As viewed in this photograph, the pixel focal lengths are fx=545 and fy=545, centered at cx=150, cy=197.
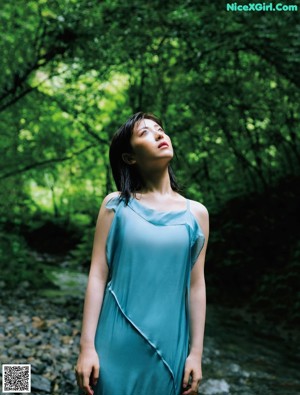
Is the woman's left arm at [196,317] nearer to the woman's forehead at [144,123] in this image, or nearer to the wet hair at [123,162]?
the wet hair at [123,162]

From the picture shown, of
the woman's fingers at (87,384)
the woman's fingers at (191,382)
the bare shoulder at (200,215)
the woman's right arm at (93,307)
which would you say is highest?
the bare shoulder at (200,215)

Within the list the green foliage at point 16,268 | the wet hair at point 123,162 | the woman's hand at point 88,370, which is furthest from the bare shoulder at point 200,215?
the green foliage at point 16,268

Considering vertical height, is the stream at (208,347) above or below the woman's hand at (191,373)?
below

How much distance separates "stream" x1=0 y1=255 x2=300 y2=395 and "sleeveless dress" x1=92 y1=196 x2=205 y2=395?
275 cm

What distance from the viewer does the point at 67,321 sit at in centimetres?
732

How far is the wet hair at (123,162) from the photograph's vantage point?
210 centimetres

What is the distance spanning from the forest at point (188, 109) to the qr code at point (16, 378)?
4237mm

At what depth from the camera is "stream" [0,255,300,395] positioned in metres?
5.08

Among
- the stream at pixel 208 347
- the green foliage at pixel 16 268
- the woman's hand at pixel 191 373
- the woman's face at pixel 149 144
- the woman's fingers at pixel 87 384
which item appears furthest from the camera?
the green foliage at pixel 16 268

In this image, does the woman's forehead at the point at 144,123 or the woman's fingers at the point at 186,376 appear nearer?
the woman's fingers at the point at 186,376

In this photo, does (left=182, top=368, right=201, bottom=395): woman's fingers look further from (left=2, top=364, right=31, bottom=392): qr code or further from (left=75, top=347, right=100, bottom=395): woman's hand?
(left=2, top=364, right=31, bottom=392): qr code

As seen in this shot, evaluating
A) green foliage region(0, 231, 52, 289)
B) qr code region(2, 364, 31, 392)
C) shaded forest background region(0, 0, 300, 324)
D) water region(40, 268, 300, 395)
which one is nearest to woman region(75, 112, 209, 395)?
qr code region(2, 364, 31, 392)

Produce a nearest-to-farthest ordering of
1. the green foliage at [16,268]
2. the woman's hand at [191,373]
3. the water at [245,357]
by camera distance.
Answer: the woman's hand at [191,373] → the water at [245,357] → the green foliage at [16,268]

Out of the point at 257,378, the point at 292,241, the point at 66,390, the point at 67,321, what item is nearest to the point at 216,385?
the point at 257,378
